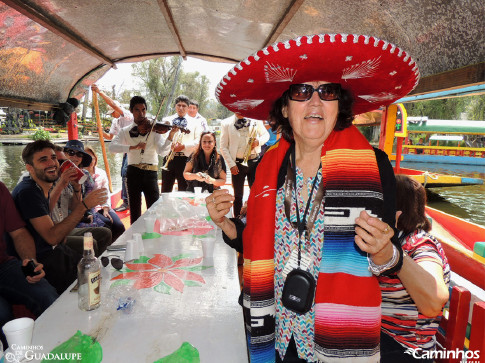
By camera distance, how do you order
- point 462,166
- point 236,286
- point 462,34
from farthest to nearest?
1. point 462,166
2. point 236,286
3. point 462,34

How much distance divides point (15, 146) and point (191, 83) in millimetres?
30983

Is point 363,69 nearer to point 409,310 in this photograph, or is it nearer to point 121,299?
point 409,310

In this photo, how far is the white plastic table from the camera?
1272mm

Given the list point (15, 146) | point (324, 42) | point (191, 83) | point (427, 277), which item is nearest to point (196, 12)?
point (324, 42)

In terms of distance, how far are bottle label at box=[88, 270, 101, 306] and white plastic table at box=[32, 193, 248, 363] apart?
0.18 ft

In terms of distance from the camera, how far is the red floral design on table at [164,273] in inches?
72.4

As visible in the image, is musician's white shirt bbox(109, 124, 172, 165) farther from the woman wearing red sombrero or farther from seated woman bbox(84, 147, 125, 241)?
the woman wearing red sombrero

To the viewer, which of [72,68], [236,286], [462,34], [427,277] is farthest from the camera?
[72,68]

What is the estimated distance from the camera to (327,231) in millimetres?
1254

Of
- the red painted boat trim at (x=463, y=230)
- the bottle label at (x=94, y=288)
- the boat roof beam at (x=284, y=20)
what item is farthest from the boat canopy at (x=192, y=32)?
the red painted boat trim at (x=463, y=230)

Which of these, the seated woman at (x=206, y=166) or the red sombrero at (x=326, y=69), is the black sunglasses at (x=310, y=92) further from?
the seated woman at (x=206, y=166)

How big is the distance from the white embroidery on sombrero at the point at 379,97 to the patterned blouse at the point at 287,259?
68cm

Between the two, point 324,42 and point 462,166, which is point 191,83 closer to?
point 462,166

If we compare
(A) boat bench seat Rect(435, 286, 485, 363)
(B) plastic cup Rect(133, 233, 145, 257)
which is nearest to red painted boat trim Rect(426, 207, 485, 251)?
(A) boat bench seat Rect(435, 286, 485, 363)
